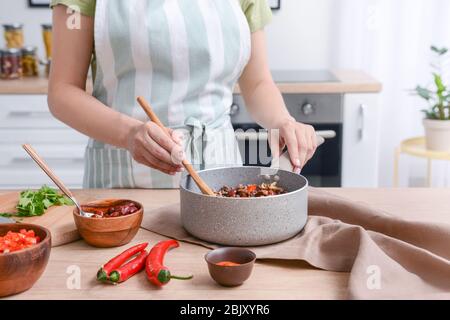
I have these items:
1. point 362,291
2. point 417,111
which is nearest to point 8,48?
point 417,111

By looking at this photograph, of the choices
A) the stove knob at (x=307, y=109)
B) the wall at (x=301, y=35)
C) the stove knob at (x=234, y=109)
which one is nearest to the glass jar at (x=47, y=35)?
the stove knob at (x=234, y=109)

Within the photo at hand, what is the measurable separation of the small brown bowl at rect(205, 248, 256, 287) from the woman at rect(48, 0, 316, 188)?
41 centimetres

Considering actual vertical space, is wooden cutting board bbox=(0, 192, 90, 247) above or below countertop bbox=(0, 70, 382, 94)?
below

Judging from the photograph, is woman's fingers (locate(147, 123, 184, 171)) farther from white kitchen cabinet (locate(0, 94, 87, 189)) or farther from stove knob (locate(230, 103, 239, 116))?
white kitchen cabinet (locate(0, 94, 87, 189))

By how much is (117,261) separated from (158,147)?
245 millimetres

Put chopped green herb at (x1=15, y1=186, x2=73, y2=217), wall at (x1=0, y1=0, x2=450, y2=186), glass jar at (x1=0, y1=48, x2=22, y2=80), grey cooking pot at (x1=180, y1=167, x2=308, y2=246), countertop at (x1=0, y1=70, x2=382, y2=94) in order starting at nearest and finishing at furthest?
1. grey cooking pot at (x1=180, y1=167, x2=308, y2=246)
2. chopped green herb at (x1=15, y1=186, x2=73, y2=217)
3. countertop at (x1=0, y1=70, x2=382, y2=94)
4. glass jar at (x1=0, y1=48, x2=22, y2=80)
5. wall at (x1=0, y1=0, x2=450, y2=186)

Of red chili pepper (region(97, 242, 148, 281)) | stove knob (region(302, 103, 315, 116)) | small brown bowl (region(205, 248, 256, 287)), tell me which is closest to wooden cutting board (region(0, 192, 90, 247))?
red chili pepper (region(97, 242, 148, 281))

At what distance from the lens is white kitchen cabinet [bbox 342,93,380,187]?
100 inches

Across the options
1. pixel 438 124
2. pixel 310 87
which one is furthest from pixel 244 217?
pixel 438 124

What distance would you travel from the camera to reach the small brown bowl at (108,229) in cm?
102

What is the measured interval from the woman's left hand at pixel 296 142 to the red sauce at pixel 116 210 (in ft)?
1.13

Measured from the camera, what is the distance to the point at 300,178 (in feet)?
3.78

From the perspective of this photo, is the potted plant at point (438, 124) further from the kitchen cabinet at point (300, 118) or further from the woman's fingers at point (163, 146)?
the woman's fingers at point (163, 146)
